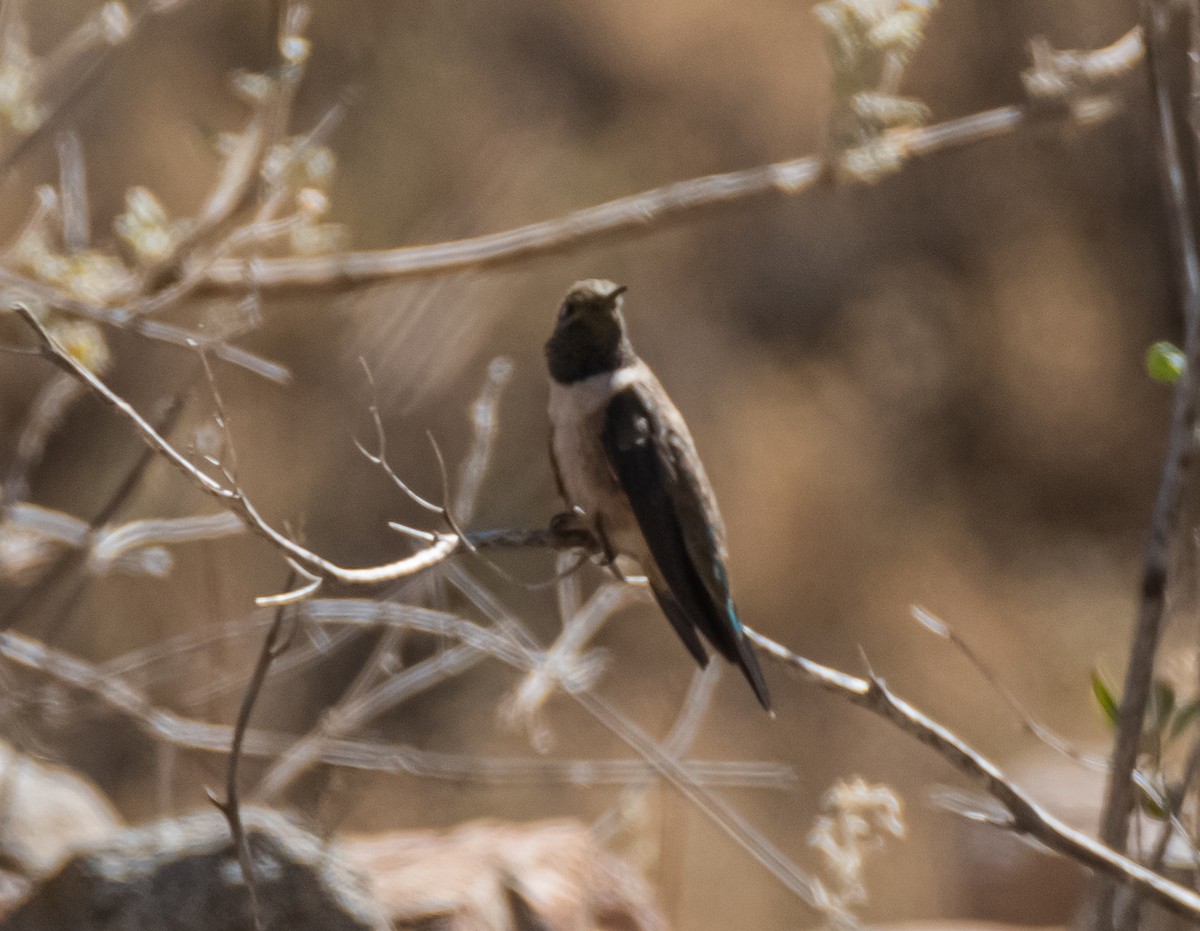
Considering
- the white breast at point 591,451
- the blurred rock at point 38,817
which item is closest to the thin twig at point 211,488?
the white breast at point 591,451

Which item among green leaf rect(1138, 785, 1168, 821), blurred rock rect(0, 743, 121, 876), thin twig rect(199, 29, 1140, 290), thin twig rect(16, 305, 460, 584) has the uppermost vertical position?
thin twig rect(199, 29, 1140, 290)

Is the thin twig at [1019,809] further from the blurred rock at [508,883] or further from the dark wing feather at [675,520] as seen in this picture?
the blurred rock at [508,883]

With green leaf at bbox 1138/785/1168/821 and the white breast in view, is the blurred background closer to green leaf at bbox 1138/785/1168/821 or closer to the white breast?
the white breast

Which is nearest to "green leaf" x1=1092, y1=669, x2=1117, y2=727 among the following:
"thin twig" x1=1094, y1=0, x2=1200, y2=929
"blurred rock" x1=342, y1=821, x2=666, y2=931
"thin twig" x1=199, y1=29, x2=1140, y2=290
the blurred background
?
"thin twig" x1=1094, y1=0, x2=1200, y2=929

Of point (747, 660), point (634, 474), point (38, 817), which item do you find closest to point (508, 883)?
point (747, 660)

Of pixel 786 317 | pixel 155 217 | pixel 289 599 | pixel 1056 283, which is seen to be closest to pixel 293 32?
pixel 155 217

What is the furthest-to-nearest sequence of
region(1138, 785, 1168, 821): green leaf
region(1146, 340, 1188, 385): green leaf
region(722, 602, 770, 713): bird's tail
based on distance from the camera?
region(722, 602, 770, 713): bird's tail
region(1146, 340, 1188, 385): green leaf
region(1138, 785, 1168, 821): green leaf

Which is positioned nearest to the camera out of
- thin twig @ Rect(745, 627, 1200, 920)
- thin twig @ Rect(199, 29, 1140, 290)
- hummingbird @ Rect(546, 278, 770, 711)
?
thin twig @ Rect(745, 627, 1200, 920)

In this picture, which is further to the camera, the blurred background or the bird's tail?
the blurred background
